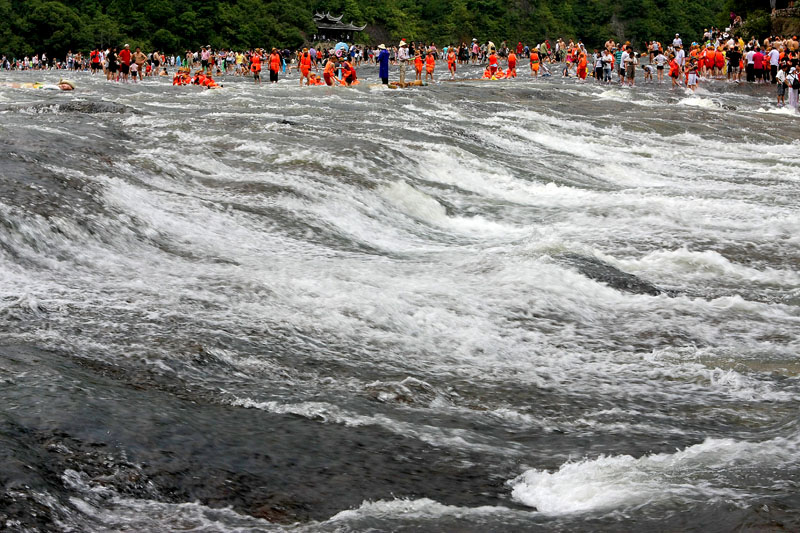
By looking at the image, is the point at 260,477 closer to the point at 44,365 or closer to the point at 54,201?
the point at 44,365

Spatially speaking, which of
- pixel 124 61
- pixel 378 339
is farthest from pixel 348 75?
pixel 378 339

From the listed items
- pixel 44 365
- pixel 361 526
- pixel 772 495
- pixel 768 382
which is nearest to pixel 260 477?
pixel 361 526

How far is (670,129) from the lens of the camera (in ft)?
70.9

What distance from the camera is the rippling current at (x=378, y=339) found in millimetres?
4250

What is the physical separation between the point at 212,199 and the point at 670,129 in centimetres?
1355

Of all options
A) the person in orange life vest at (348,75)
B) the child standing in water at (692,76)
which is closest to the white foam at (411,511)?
the person in orange life vest at (348,75)

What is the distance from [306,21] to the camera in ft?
256

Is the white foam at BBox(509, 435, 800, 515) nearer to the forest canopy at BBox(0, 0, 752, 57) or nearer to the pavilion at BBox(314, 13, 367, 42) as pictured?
the forest canopy at BBox(0, 0, 752, 57)

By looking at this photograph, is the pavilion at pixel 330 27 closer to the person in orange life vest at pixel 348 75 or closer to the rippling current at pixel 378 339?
the person in orange life vest at pixel 348 75

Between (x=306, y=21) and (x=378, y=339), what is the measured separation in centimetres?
7435

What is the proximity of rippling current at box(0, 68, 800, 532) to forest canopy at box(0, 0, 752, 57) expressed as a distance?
4845 centimetres

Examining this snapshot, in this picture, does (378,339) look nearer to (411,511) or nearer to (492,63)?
(411,511)

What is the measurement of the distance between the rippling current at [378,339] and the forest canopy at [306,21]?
1907 inches

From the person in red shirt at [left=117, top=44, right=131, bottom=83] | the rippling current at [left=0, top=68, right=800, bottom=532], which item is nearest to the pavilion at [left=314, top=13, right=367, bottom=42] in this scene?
the person in red shirt at [left=117, top=44, right=131, bottom=83]
